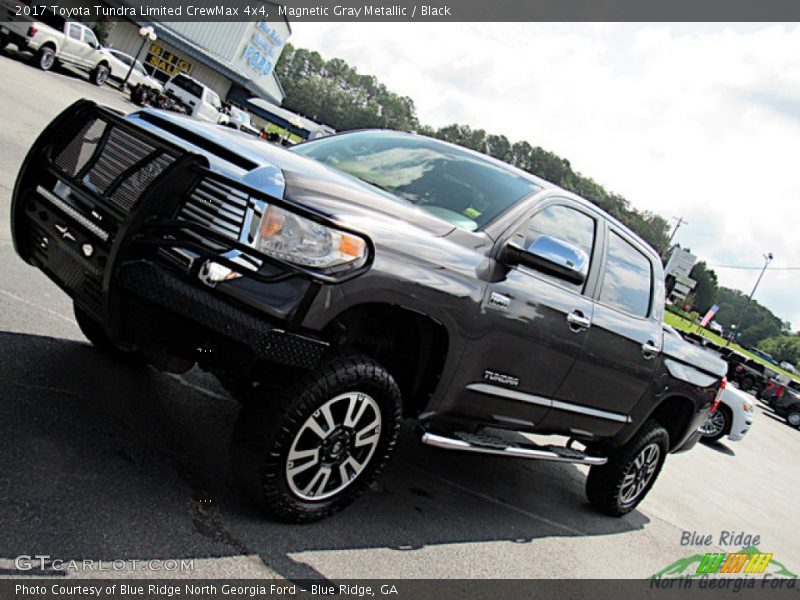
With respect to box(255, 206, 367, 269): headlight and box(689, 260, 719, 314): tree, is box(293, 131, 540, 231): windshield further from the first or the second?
box(689, 260, 719, 314): tree

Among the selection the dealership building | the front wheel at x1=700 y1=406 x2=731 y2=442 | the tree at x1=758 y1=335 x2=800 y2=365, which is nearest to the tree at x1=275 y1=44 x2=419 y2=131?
the dealership building

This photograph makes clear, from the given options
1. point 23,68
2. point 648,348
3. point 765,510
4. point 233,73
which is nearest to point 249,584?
point 648,348

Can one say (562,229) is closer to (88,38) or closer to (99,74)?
(88,38)

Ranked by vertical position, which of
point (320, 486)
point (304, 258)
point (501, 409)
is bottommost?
point (320, 486)

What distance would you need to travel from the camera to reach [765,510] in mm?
8109

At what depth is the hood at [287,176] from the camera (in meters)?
3.06

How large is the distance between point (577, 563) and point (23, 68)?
848 inches

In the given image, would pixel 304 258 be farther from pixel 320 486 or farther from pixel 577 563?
pixel 577 563

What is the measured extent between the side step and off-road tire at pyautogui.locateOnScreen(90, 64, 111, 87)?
27.4m

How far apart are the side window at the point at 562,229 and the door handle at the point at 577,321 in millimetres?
172

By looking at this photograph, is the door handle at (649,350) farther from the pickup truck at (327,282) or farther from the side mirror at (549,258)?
the side mirror at (549,258)

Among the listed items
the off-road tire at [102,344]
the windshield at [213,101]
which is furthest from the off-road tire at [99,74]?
the off-road tire at [102,344]

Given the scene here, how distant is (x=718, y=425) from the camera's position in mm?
11734

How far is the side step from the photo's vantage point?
11.8ft
